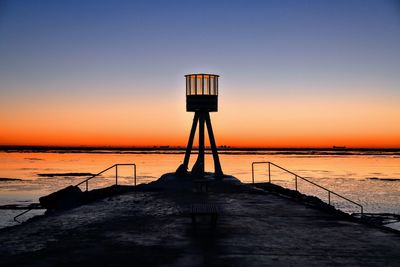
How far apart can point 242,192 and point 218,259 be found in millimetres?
11129

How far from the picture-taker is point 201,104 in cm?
2223

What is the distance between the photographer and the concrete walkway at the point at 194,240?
6.81 meters

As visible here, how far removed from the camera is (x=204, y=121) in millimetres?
22734

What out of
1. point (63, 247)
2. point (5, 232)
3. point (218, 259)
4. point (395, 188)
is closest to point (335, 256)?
point (218, 259)

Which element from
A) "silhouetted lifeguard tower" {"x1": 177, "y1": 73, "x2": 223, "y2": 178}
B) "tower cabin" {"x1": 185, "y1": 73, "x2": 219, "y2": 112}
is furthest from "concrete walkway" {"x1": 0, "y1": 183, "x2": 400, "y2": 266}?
"tower cabin" {"x1": 185, "y1": 73, "x2": 219, "y2": 112}

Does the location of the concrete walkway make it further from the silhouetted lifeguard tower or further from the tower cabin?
the tower cabin

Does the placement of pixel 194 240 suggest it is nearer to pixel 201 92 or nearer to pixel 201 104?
pixel 201 104

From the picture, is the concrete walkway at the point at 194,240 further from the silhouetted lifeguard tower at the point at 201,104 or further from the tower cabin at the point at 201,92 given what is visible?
the tower cabin at the point at 201,92

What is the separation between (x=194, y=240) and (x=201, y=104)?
14368mm

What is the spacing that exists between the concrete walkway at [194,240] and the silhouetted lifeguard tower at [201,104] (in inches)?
382

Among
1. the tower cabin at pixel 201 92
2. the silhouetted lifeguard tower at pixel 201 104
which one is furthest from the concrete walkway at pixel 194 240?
the tower cabin at pixel 201 92

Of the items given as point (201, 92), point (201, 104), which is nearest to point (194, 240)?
point (201, 104)

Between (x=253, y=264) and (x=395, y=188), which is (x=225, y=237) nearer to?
(x=253, y=264)

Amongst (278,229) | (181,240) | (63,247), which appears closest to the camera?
(63,247)
